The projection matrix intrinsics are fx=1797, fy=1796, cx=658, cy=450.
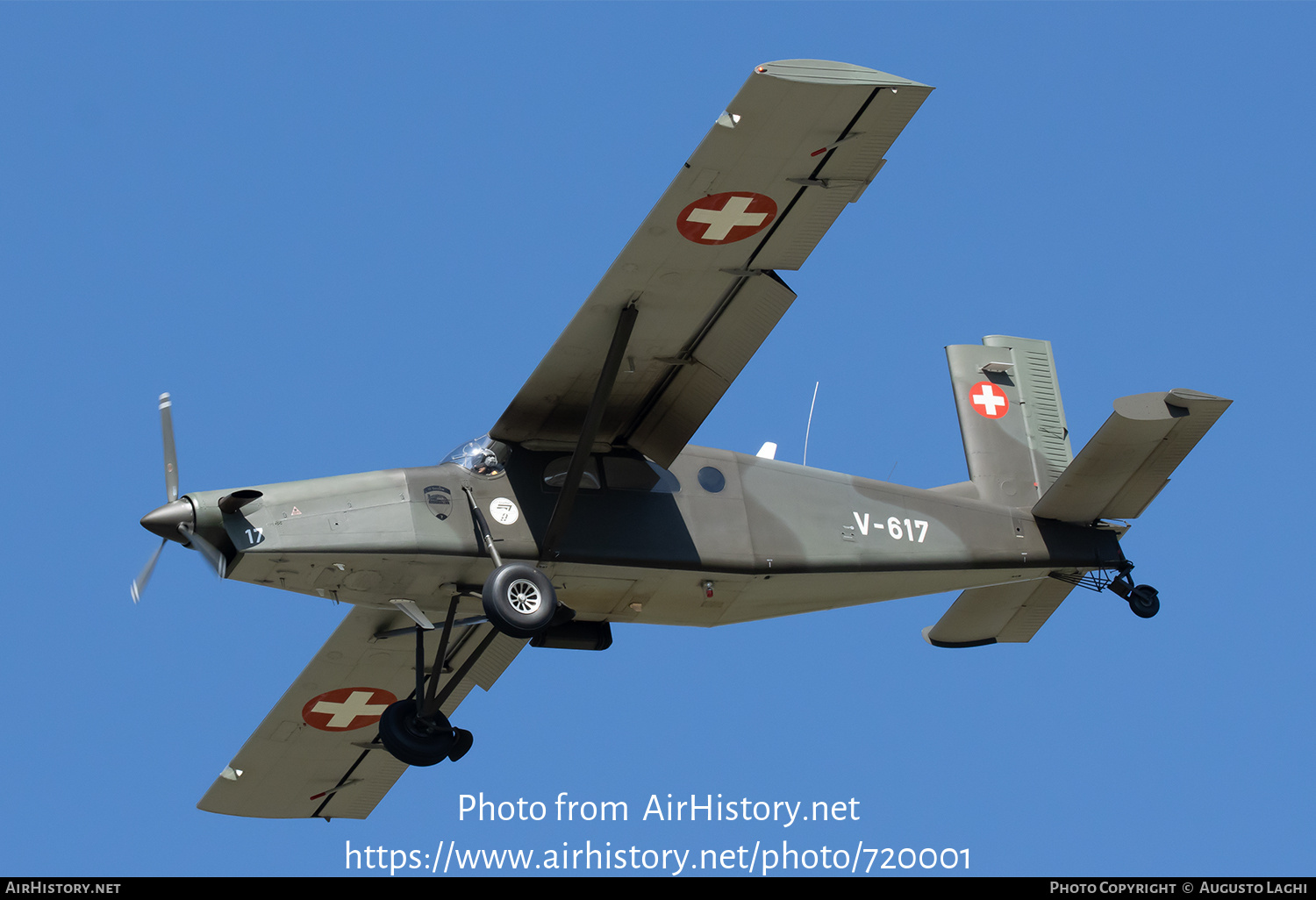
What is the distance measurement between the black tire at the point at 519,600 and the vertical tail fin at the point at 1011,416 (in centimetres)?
560

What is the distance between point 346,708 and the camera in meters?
18.6

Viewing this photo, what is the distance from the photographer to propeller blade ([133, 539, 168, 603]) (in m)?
14.5

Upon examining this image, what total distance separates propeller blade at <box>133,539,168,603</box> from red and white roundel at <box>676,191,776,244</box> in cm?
494

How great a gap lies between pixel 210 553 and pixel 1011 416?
8802 mm

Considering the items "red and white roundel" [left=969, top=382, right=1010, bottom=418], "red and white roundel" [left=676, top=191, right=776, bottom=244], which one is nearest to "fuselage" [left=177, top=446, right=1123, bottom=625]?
"red and white roundel" [left=969, top=382, right=1010, bottom=418]

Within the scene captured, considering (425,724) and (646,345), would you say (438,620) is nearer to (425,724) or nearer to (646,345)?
(425,724)

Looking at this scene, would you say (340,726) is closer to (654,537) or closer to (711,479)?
(654,537)

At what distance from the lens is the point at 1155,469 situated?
17.2 m

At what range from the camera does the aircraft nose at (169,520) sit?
14.2m

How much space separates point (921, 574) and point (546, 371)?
4.29 m

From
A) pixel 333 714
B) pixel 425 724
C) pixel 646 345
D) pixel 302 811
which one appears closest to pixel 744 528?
pixel 646 345

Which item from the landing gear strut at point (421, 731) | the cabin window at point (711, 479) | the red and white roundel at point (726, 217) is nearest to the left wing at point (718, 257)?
the red and white roundel at point (726, 217)

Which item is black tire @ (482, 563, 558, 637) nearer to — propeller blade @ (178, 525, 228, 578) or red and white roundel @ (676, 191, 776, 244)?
propeller blade @ (178, 525, 228, 578)

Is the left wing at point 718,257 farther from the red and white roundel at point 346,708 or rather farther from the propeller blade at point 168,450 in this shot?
the red and white roundel at point 346,708
